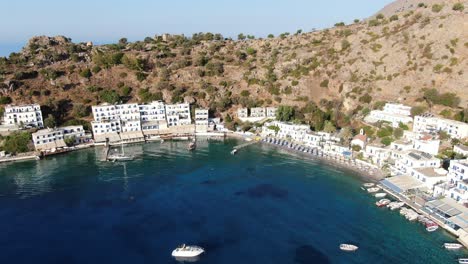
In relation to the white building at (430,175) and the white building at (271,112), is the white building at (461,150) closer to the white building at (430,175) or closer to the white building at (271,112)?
the white building at (430,175)

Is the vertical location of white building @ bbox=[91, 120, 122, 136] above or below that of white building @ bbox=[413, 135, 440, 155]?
above

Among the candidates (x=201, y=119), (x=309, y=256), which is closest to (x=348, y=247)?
(x=309, y=256)

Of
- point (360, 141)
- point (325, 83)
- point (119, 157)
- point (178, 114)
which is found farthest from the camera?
point (325, 83)

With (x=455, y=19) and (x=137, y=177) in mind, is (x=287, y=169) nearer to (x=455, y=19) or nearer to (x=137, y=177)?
(x=137, y=177)

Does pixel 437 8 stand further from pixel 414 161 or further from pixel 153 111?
pixel 153 111

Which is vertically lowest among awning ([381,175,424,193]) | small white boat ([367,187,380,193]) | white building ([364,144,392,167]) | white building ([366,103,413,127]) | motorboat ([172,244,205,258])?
motorboat ([172,244,205,258])

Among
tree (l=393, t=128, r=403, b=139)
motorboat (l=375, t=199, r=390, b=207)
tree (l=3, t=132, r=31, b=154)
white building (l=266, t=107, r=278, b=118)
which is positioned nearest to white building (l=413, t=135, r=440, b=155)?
tree (l=393, t=128, r=403, b=139)

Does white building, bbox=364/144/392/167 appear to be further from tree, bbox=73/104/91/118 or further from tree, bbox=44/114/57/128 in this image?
tree, bbox=44/114/57/128
